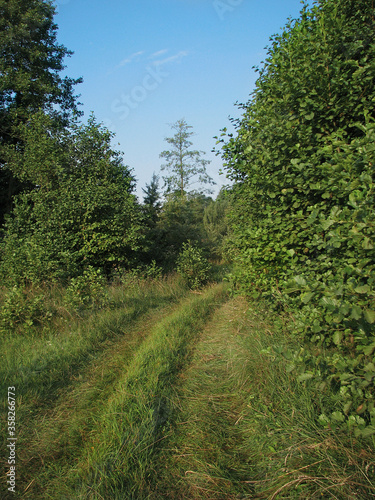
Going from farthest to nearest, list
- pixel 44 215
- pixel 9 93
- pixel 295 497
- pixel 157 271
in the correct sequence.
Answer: pixel 9 93 < pixel 157 271 < pixel 44 215 < pixel 295 497

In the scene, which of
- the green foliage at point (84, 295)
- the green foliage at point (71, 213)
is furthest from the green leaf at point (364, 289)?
the green foliage at point (71, 213)

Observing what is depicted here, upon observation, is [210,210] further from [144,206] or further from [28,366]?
[28,366]

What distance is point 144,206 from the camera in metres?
10.1

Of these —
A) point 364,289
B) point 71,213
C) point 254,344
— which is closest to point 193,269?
point 71,213

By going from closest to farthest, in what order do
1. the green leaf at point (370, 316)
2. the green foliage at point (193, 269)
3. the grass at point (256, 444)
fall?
the green leaf at point (370, 316) → the grass at point (256, 444) → the green foliage at point (193, 269)

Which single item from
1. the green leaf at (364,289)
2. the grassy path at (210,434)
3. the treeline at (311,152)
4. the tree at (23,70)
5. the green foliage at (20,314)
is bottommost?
the grassy path at (210,434)

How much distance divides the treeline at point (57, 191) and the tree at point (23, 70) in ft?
0.13

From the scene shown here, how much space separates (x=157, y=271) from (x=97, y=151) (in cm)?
466

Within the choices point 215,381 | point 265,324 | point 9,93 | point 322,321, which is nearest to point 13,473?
point 215,381

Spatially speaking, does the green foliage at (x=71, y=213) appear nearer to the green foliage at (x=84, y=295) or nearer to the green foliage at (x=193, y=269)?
the green foliage at (x=84, y=295)

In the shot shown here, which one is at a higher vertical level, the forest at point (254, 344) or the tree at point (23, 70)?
the tree at point (23, 70)

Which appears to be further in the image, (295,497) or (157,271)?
(157,271)

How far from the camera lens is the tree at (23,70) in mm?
12320

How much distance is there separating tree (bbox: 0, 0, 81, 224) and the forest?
7911mm
